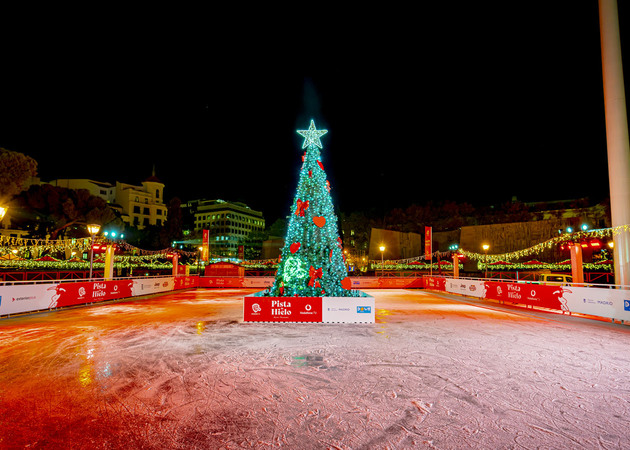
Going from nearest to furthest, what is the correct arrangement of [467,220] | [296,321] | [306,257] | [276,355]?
[276,355] < [296,321] < [306,257] < [467,220]

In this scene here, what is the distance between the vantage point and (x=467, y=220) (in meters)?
43.8

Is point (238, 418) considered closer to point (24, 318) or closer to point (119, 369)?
point (119, 369)

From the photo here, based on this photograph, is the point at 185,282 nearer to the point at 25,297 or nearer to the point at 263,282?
the point at 263,282

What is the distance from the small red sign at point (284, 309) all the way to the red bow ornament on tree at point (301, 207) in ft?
10.8

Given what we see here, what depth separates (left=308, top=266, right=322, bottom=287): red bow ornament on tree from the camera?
12453mm

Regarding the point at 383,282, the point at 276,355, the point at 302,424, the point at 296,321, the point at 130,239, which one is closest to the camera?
the point at 302,424

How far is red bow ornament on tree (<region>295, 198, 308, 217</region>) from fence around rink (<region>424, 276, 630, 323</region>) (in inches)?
444

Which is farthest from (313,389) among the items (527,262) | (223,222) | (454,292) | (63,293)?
(223,222)

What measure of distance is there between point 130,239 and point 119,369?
47682mm

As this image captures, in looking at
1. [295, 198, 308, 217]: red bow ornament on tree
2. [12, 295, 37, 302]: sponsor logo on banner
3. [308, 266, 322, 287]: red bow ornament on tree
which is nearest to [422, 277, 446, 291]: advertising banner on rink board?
[308, 266, 322, 287]: red bow ornament on tree

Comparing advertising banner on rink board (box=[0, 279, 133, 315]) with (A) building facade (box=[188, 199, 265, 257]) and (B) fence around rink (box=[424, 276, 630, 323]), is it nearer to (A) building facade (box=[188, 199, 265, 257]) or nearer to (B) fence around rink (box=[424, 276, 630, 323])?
(B) fence around rink (box=[424, 276, 630, 323])

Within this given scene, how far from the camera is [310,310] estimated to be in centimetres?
1164

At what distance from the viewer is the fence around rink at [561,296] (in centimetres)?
1145

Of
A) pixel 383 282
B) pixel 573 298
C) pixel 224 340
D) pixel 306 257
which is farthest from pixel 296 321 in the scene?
pixel 383 282
